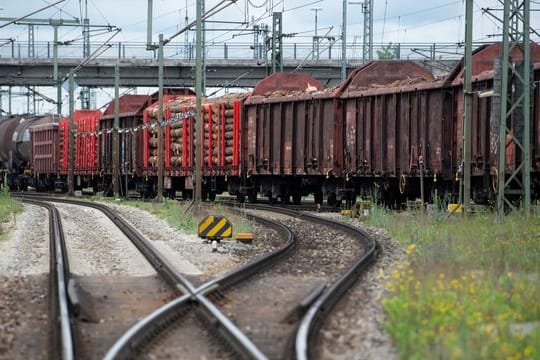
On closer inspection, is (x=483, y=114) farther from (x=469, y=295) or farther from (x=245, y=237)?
(x=469, y=295)

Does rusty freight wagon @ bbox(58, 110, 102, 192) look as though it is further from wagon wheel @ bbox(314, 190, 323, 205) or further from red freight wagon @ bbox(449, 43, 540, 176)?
red freight wagon @ bbox(449, 43, 540, 176)

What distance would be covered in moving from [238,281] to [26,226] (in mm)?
12596

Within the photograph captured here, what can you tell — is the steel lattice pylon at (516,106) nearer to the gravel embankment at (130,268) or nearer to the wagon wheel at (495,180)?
the wagon wheel at (495,180)

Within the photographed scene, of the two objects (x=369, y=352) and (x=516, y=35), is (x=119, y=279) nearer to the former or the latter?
(x=369, y=352)

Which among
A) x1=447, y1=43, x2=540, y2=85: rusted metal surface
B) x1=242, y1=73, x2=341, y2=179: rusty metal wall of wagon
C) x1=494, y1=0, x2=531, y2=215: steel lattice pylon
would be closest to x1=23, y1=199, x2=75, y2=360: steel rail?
x1=494, y1=0, x2=531, y2=215: steel lattice pylon

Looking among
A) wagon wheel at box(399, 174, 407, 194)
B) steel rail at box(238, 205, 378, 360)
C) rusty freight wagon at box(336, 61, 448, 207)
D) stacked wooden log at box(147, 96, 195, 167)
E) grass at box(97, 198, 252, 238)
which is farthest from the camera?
stacked wooden log at box(147, 96, 195, 167)

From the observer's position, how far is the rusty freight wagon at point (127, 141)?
4119 cm

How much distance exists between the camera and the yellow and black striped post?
685 inches

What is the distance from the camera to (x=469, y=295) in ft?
31.7

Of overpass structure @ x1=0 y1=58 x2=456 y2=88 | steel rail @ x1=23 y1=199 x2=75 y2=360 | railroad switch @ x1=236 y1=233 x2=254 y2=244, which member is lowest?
steel rail @ x1=23 y1=199 x2=75 y2=360

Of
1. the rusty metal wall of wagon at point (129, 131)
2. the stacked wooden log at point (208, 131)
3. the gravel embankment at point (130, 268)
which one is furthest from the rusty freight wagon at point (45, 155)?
the gravel embankment at point (130, 268)

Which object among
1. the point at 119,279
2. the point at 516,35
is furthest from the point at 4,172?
the point at 119,279

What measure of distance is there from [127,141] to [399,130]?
1966 centimetres

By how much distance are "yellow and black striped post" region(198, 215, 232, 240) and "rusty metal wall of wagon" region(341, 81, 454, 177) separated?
7.51 meters
